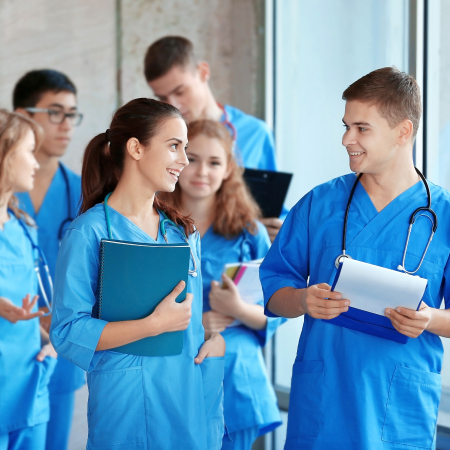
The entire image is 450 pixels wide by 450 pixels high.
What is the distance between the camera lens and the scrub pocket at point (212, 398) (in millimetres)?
1419

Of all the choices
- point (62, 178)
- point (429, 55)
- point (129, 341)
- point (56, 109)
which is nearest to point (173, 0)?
point (56, 109)

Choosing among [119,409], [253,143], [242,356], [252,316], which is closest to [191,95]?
[253,143]

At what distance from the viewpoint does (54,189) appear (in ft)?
8.18

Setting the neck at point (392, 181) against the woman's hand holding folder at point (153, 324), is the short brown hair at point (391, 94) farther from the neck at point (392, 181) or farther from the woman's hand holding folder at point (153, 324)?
the woman's hand holding folder at point (153, 324)

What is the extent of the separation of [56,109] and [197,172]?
0.95 metres

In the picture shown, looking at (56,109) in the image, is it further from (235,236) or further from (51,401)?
(51,401)

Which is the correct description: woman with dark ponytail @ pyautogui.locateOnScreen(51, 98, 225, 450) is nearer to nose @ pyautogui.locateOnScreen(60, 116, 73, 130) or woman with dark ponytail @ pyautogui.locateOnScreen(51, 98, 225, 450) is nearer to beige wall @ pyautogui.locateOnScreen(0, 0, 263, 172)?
nose @ pyautogui.locateOnScreen(60, 116, 73, 130)

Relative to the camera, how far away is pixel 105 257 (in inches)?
49.5

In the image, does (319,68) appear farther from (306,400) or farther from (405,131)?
(306,400)

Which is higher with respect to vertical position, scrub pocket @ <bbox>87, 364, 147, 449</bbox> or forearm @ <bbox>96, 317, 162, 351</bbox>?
forearm @ <bbox>96, 317, 162, 351</bbox>

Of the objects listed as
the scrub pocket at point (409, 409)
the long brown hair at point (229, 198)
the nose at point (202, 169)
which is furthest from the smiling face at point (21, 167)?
the scrub pocket at point (409, 409)

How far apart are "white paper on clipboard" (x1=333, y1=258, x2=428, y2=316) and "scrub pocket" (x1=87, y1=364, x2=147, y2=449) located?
518 millimetres

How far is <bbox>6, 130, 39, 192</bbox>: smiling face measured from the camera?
6.72 feet

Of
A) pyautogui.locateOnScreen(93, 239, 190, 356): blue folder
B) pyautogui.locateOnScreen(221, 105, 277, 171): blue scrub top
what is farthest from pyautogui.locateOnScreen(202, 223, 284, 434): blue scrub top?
pyautogui.locateOnScreen(93, 239, 190, 356): blue folder
